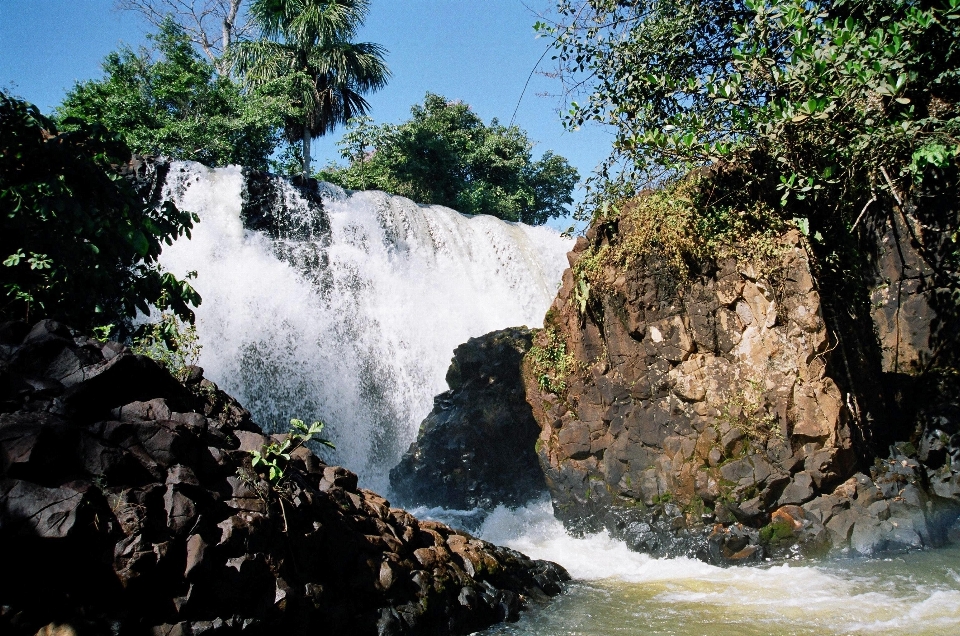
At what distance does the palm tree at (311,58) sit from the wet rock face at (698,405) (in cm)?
1517

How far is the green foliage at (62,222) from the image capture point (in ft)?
17.0

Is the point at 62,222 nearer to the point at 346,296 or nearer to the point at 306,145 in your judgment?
the point at 346,296

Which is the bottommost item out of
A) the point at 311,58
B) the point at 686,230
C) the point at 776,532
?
the point at 776,532

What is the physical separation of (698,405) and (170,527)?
18.7 feet

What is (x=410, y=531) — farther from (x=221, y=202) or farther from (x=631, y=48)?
(x=221, y=202)

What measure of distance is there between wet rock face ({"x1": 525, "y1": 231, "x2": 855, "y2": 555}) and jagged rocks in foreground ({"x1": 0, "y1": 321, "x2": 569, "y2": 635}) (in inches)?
115

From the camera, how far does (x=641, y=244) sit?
8.35m

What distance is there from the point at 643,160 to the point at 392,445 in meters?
7.25

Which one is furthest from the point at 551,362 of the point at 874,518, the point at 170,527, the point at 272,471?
the point at 170,527

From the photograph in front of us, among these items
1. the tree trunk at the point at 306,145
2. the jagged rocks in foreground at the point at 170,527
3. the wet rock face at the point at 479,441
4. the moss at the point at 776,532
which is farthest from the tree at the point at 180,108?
the moss at the point at 776,532

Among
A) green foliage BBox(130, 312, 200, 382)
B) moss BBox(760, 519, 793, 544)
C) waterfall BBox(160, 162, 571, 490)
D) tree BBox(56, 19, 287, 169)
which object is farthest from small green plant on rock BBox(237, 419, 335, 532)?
tree BBox(56, 19, 287, 169)

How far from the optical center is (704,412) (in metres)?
7.60

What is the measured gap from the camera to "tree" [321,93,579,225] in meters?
22.8

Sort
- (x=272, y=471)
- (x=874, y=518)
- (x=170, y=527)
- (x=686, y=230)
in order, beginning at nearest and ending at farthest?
1. (x=170, y=527)
2. (x=272, y=471)
3. (x=874, y=518)
4. (x=686, y=230)
